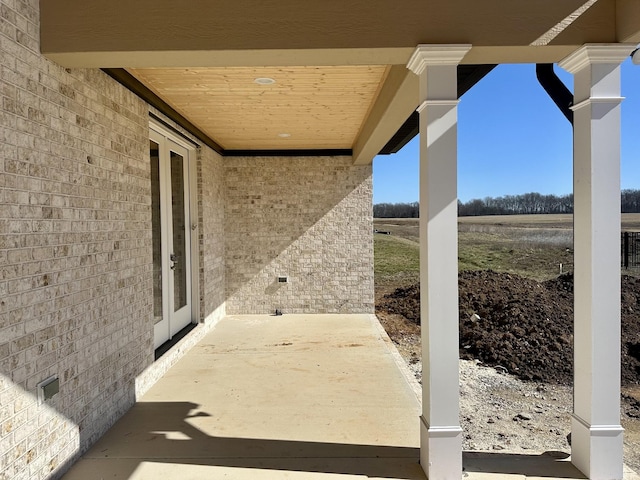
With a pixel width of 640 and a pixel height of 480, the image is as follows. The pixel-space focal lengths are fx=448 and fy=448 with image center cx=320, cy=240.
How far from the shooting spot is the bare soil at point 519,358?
13.0 ft

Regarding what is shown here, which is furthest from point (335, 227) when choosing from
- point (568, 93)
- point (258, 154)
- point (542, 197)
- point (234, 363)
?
point (542, 197)

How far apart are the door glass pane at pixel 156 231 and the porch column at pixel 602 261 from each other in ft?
12.3

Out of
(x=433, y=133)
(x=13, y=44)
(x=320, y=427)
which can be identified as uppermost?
(x=13, y=44)

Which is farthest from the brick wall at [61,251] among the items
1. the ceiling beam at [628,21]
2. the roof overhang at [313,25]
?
the ceiling beam at [628,21]

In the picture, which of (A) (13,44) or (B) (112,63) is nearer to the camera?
(A) (13,44)

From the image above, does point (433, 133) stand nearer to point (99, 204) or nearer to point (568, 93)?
point (568, 93)

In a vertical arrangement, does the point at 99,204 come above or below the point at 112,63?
below

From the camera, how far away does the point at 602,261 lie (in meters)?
2.62

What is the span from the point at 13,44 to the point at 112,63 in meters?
0.54

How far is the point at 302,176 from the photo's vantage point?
7.48 m

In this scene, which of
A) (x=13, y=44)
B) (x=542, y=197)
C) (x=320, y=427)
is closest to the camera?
(x=13, y=44)

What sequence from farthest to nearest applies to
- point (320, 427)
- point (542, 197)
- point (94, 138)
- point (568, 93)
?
point (542, 197), point (568, 93), point (320, 427), point (94, 138)

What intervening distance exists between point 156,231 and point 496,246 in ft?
48.6

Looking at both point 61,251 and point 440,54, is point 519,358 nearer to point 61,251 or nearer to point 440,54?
point 440,54
